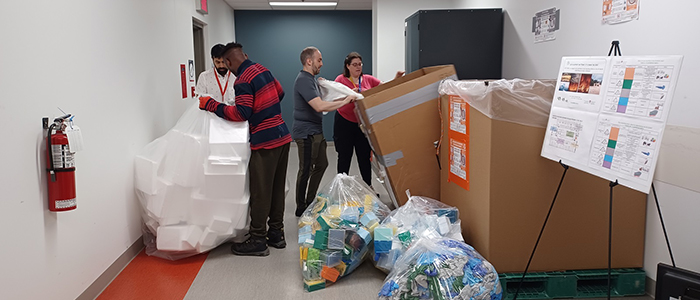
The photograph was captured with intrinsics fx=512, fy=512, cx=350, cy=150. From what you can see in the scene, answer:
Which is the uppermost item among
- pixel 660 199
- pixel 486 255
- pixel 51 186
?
pixel 51 186

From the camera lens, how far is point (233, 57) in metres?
3.23

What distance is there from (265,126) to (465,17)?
7.07 ft

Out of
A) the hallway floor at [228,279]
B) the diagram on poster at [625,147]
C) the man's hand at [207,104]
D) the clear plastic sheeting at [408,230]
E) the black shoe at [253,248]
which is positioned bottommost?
the hallway floor at [228,279]

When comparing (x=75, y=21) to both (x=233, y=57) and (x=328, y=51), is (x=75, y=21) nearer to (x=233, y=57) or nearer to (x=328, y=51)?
(x=233, y=57)

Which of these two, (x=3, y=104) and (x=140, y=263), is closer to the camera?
(x=3, y=104)

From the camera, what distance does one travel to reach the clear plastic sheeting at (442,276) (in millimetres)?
2381

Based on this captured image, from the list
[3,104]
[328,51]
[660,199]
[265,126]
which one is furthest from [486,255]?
[328,51]

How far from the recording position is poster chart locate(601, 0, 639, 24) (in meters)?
2.61

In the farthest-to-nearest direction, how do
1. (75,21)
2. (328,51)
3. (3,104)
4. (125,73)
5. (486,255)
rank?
(328,51), (125,73), (486,255), (75,21), (3,104)

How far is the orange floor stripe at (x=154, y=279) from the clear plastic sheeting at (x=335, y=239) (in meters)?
0.68

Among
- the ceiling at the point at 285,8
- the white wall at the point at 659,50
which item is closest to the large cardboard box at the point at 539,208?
the white wall at the point at 659,50

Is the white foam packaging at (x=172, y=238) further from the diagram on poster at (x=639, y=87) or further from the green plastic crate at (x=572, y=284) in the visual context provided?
the diagram on poster at (x=639, y=87)

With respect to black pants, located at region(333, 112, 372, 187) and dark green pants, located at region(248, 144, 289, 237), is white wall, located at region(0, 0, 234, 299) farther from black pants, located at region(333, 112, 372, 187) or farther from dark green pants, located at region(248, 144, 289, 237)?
black pants, located at region(333, 112, 372, 187)

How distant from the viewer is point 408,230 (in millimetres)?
2867
